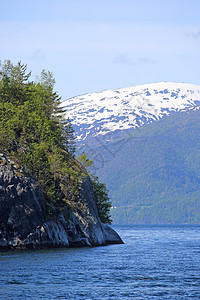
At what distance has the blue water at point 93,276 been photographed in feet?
115

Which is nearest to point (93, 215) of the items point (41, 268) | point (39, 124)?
point (39, 124)

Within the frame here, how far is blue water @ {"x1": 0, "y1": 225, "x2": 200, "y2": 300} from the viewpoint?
3506 cm

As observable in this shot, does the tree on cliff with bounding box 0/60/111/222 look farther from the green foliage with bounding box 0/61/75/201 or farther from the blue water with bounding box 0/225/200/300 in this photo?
A: the blue water with bounding box 0/225/200/300

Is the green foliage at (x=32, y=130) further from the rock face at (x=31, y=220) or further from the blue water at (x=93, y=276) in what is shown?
the blue water at (x=93, y=276)

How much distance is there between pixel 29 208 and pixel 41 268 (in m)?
20.5

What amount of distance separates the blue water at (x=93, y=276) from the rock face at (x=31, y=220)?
3.87 metres

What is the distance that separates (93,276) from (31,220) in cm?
2466

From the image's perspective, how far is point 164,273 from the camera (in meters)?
47.3

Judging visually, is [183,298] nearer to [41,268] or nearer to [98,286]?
[98,286]

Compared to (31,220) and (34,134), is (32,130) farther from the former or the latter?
(31,220)

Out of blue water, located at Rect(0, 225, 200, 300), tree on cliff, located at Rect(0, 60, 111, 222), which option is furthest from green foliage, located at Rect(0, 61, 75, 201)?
blue water, located at Rect(0, 225, 200, 300)

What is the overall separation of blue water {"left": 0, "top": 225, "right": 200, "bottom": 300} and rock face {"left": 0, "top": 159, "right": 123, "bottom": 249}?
3871mm

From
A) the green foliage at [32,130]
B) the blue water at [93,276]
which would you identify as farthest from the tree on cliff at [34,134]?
the blue water at [93,276]

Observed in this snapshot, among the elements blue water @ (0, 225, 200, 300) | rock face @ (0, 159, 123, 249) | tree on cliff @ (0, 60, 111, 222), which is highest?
tree on cliff @ (0, 60, 111, 222)
